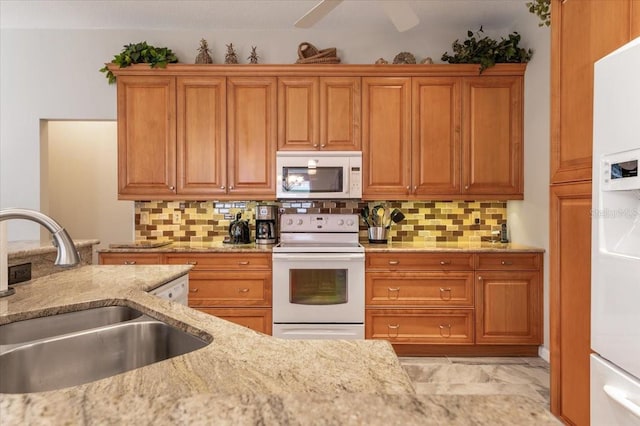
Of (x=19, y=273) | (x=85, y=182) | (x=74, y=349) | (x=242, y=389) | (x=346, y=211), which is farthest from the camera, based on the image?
(x=85, y=182)

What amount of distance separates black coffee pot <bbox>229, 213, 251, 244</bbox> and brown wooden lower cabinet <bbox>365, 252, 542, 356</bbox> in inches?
45.6

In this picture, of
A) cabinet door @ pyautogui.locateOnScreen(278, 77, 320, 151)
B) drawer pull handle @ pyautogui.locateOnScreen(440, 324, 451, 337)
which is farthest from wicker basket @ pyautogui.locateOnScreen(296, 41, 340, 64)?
drawer pull handle @ pyautogui.locateOnScreen(440, 324, 451, 337)

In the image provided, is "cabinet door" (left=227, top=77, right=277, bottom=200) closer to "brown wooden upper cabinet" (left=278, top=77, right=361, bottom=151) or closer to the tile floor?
"brown wooden upper cabinet" (left=278, top=77, right=361, bottom=151)

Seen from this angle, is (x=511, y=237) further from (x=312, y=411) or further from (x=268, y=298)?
(x=312, y=411)

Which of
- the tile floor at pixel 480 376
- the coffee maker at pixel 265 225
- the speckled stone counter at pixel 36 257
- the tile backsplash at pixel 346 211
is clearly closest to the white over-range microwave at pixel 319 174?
the coffee maker at pixel 265 225

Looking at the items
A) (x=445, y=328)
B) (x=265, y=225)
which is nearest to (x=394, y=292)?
(x=445, y=328)

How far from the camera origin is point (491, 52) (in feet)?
11.0

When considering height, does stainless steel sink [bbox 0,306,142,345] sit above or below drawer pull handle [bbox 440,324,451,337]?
above

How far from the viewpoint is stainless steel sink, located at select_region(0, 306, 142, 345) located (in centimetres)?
117

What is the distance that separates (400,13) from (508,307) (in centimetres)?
245

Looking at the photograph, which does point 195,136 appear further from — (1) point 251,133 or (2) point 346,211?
(2) point 346,211

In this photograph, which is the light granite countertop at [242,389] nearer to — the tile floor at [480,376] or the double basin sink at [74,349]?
the double basin sink at [74,349]

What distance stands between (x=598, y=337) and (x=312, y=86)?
2.68 metres

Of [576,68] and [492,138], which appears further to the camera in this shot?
[492,138]
